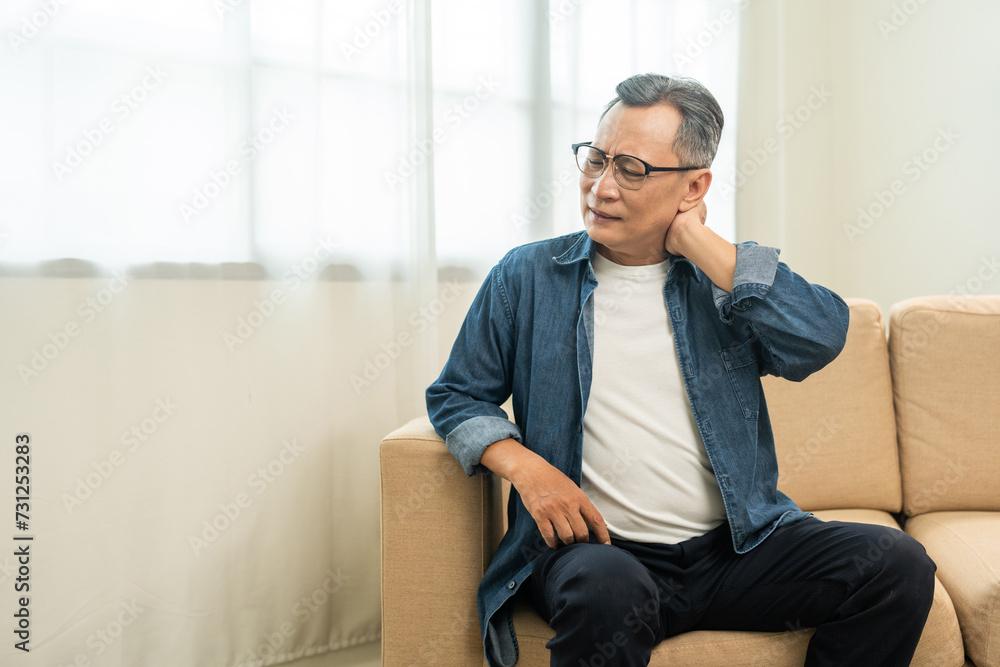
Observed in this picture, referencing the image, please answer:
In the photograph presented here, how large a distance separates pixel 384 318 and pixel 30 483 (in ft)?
2.69

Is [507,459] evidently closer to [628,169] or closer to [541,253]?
[541,253]

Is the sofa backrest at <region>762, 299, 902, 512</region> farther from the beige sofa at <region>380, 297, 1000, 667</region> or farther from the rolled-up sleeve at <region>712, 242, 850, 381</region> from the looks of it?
the rolled-up sleeve at <region>712, 242, 850, 381</region>

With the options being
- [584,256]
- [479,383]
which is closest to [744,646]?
[479,383]

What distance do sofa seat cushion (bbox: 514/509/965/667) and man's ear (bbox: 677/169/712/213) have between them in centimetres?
75

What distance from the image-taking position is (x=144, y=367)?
1473mm

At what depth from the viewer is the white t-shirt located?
3.99 feet

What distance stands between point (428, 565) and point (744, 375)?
26.3 inches

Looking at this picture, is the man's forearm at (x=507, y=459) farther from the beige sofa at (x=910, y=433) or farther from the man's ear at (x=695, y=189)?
the man's ear at (x=695, y=189)

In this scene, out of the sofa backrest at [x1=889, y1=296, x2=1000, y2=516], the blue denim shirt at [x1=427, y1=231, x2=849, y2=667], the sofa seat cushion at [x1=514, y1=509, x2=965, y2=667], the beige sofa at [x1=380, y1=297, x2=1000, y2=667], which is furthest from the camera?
the sofa backrest at [x1=889, y1=296, x2=1000, y2=516]

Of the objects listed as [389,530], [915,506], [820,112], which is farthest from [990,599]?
[820,112]

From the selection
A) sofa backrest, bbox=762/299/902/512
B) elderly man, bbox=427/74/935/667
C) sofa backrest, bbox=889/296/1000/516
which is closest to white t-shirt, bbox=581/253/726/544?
elderly man, bbox=427/74/935/667

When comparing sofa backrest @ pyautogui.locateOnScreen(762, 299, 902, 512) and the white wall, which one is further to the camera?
the white wall

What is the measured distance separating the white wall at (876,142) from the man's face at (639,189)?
4.42 ft

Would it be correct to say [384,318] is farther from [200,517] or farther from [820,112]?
[820,112]
